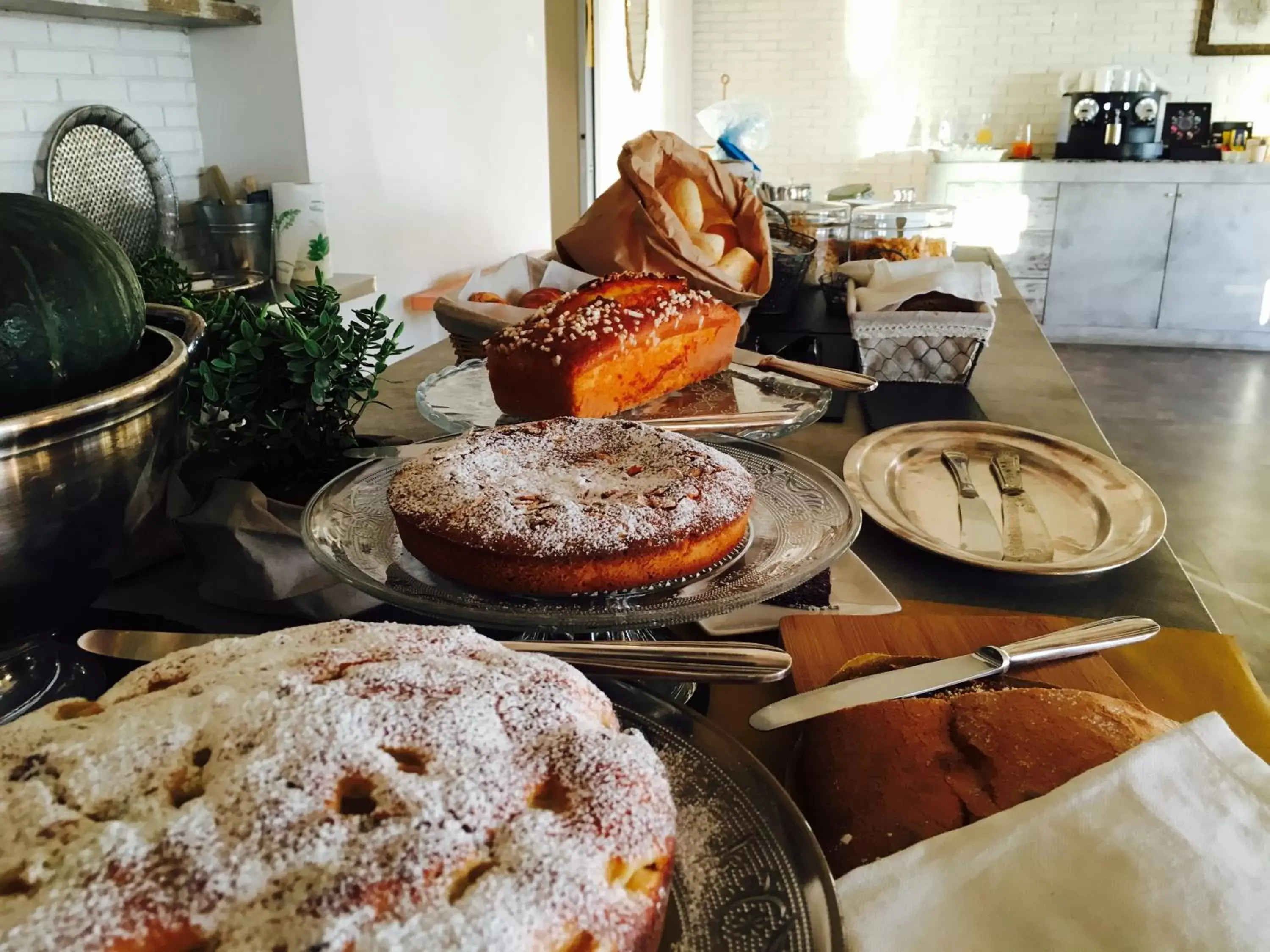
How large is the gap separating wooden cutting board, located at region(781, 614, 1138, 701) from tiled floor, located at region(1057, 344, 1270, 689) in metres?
1.87

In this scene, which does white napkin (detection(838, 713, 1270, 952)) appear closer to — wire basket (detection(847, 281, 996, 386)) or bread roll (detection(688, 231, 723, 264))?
wire basket (detection(847, 281, 996, 386))

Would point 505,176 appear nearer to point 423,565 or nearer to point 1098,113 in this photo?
point 423,565

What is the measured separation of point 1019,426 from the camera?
1.22 m

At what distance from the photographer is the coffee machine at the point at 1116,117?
18.7ft

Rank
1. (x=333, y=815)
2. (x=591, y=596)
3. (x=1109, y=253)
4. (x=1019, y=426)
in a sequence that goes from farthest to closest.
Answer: (x=1109, y=253)
(x=1019, y=426)
(x=591, y=596)
(x=333, y=815)

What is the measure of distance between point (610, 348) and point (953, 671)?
0.64 metres

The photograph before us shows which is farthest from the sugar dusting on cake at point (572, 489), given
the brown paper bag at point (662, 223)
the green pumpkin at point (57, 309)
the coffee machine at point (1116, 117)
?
the coffee machine at point (1116, 117)

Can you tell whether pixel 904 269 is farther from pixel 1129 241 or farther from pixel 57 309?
pixel 1129 241

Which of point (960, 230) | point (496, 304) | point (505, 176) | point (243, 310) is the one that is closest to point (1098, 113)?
point (960, 230)

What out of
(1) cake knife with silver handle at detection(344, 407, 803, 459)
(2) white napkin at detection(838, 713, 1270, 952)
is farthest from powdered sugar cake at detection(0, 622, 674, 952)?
(1) cake knife with silver handle at detection(344, 407, 803, 459)

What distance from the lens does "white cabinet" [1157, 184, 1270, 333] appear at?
18.4ft

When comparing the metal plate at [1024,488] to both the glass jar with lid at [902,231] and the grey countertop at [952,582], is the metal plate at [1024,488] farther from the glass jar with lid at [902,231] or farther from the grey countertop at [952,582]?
the glass jar with lid at [902,231]

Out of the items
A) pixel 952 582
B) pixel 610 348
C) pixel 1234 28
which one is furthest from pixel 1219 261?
pixel 952 582

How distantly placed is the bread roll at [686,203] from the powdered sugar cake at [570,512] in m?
1.08
